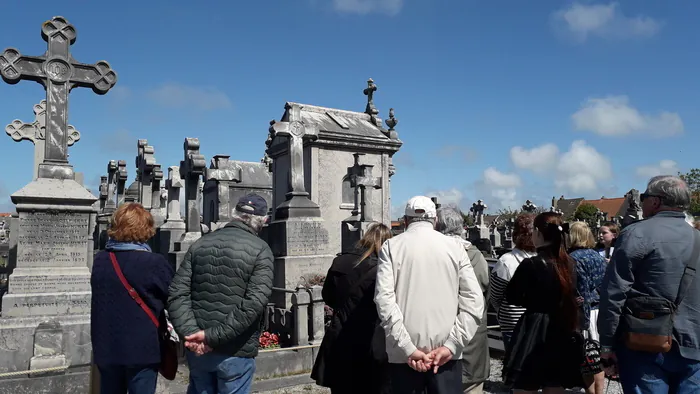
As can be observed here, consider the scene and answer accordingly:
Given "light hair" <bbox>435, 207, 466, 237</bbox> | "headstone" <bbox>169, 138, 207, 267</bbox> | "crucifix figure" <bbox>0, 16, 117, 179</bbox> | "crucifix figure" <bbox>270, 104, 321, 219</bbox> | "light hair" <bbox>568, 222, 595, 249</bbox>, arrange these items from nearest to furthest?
"light hair" <bbox>435, 207, 466, 237</bbox>
"light hair" <bbox>568, 222, 595, 249</bbox>
"crucifix figure" <bbox>0, 16, 117, 179</bbox>
"crucifix figure" <bbox>270, 104, 321, 219</bbox>
"headstone" <bbox>169, 138, 207, 267</bbox>

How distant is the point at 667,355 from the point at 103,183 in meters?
24.8

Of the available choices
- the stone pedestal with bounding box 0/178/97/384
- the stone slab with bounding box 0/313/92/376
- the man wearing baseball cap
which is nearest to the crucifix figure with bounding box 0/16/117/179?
the stone pedestal with bounding box 0/178/97/384

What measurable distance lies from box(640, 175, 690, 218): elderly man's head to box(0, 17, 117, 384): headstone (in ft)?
20.0

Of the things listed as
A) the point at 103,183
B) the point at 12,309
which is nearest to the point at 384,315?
the point at 12,309

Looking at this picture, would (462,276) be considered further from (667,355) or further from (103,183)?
(103,183)

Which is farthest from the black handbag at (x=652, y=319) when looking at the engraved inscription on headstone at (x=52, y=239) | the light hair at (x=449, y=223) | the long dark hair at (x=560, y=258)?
the engraved inscription on headstone at (x=52, y=239)

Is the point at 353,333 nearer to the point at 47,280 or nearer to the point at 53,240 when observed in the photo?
the point at 47,280

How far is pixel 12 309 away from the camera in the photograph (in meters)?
6.45

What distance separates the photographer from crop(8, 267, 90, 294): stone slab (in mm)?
6621

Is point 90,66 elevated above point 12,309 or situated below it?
above

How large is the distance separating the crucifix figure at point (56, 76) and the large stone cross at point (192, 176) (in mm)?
4779

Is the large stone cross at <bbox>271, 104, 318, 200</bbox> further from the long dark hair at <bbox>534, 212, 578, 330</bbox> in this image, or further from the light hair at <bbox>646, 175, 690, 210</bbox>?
→ the light hair at <bbox>646, 175, 690, 210</bbox>

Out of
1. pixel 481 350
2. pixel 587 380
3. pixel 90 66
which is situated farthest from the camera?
pixel 90 66

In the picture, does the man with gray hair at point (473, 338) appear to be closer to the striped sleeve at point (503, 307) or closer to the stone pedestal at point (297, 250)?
the striped sleeve at point (503, 307)
